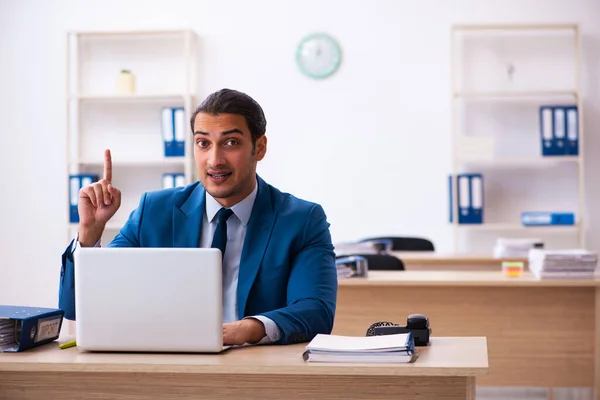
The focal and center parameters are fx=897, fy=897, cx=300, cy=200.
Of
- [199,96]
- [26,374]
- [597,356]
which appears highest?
[199,96]

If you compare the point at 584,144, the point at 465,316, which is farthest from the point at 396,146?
the point at 465,316

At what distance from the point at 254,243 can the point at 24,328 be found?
616 millimetres

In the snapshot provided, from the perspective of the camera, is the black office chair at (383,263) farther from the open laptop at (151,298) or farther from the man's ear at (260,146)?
the open laptop at (151,298)

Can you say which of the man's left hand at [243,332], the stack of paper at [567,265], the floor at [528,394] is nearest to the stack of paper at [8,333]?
the man's left hand at [243,332]

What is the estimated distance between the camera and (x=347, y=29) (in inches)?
249

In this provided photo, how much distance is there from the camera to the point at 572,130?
19.3 ft

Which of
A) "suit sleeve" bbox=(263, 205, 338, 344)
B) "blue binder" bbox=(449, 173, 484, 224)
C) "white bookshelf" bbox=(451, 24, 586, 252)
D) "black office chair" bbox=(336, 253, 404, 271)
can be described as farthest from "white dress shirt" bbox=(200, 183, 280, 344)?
"white bookshelf" bbox=(451, 24, 586, 252)

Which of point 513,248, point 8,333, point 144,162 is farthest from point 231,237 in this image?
point 144,162

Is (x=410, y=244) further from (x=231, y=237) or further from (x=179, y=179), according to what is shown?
(x=231, y=237)

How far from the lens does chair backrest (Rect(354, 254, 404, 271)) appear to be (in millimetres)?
4238

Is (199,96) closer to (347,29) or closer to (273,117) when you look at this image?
(273,117)

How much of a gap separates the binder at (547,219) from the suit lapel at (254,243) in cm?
389

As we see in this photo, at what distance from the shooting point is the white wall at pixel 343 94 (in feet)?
20.5

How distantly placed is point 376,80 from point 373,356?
15.4 feet
